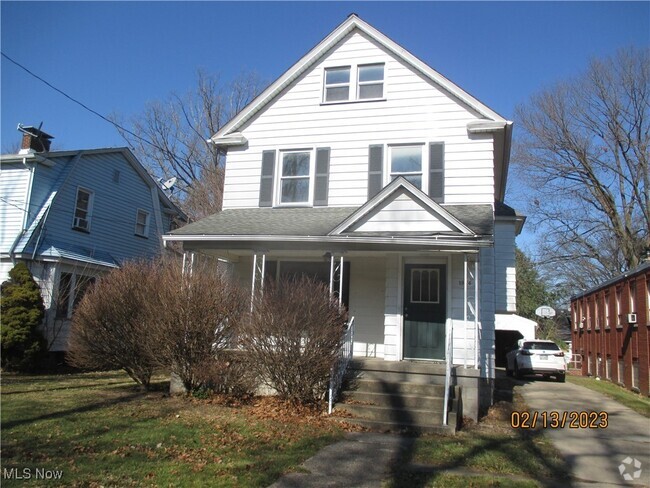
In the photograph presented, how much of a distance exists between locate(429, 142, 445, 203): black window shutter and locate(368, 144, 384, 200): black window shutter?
3.89 ft

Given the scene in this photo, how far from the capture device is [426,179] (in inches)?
481

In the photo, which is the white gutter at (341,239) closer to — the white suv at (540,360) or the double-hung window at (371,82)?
the double-hung window at (371,82)

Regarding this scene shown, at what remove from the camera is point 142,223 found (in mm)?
22578

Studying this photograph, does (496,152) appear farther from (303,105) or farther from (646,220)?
(646,220)

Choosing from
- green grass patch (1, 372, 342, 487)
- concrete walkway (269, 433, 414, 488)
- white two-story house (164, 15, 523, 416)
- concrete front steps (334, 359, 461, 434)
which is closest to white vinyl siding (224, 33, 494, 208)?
white two-story house (164, 15, 523, 416)

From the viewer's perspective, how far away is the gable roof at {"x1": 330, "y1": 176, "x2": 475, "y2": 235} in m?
10.6

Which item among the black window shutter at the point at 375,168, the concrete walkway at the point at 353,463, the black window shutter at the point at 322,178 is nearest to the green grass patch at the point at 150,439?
the concrete walkway at the point at 353,463

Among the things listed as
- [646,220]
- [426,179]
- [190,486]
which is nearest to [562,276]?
[646,220]

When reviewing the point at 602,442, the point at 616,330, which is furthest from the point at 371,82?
the point at 616,330

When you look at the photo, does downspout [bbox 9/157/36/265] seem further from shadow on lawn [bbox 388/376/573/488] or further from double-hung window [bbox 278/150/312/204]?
shadow on lawn [bbox 388/376/573/488]

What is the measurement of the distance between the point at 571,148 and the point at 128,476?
30.4m

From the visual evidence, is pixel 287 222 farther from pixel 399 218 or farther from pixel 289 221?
pixel 399 218

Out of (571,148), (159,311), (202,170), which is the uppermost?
(571,148)

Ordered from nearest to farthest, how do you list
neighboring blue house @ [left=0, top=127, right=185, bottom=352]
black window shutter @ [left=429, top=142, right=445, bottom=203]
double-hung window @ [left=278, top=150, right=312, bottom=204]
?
black window shutter @ [left=429, top=142, right=445, bottom=203], double-hung window @ [left=278, top=150, right=312, bottom=204], neighboring blue house @ [left=0, top=127, right=185, bottom=352]
